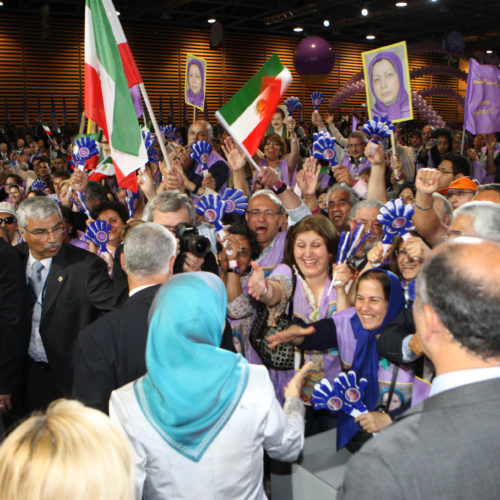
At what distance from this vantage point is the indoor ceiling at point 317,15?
13.1m

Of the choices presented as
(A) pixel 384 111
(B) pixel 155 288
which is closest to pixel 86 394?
(B) pixel 155 288

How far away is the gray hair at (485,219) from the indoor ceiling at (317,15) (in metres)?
11.7

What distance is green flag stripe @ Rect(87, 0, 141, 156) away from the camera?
11.4 ft

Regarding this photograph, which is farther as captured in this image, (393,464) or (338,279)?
(338,279)

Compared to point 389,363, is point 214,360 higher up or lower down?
higher up

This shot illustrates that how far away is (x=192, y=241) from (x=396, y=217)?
0.91 metres

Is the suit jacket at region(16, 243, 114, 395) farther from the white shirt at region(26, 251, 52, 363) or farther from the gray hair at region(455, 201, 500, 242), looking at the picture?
the gray hair at region(455, 201, 500, 242)

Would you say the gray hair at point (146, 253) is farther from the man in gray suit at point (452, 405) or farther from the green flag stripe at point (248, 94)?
the green flag stripe at point (248, 94)

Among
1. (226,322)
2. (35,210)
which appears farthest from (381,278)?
(35,210)

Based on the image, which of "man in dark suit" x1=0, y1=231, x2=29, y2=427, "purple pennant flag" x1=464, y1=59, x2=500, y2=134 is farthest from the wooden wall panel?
"man in dark suit" x1=0, y1=231, x2=29, y2=427

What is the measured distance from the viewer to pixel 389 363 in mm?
2250

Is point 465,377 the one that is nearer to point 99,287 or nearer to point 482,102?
point 99,287

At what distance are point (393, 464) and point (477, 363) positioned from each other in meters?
0.25

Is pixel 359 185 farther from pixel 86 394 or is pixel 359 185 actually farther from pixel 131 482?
pixel 131 482
